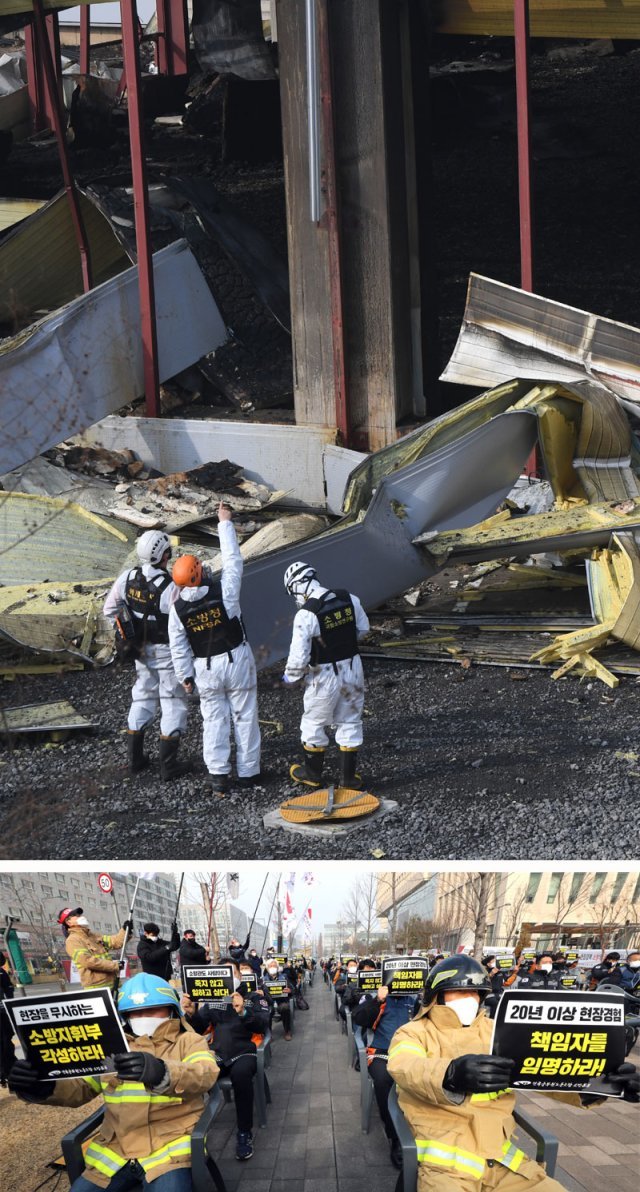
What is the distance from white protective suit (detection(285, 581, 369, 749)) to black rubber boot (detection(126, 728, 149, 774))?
3.70 ft

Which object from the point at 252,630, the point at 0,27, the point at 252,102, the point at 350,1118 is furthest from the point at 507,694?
the point at 0,27

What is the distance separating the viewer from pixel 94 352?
1248cm

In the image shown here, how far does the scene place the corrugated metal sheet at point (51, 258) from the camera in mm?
14758

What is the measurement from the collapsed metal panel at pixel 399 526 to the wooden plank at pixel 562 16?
5.63 meters

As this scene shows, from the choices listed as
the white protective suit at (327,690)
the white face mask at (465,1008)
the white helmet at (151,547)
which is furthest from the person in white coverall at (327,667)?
the white face mask at (465,1008)

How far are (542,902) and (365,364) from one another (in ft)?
155

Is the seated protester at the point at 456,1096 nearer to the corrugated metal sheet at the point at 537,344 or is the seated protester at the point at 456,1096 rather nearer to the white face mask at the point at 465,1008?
the white face mask at the point at 465,1008

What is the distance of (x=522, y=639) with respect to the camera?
938 cm

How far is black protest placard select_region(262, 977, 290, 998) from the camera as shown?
49.3ft

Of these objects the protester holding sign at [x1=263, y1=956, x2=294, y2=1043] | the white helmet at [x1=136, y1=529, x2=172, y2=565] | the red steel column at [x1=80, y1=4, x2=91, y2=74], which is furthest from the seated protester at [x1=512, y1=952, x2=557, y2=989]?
the red steel column at [x1=80, y1=4, x2=91, y2=74]

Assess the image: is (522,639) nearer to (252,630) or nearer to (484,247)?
(252,630)

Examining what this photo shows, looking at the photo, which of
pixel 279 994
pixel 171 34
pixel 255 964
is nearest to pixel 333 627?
pixel 255 964

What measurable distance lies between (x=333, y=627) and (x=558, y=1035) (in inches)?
160

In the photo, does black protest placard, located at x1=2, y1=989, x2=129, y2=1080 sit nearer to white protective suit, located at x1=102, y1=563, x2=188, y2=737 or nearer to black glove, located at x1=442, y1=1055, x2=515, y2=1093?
black glove, located at x1=442, y1=1055, x2=515, y2=1093
